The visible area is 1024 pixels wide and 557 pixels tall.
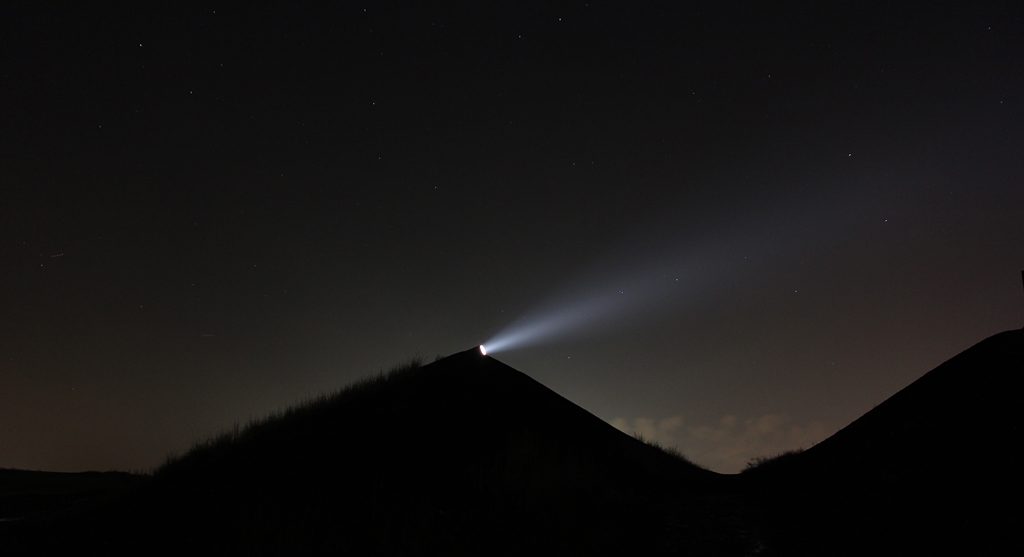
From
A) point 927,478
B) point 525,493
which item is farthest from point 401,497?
point 927,478

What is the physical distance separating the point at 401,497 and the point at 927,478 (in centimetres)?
812

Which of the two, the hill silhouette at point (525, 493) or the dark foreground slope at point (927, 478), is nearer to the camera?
the dark foreground slope at point (927, 478)

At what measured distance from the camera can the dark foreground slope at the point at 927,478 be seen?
258 inches

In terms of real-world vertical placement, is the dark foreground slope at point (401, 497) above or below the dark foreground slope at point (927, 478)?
above

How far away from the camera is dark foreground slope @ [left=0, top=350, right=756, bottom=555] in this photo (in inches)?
271

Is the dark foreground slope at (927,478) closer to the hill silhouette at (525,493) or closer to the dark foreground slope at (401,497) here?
the hill silhouette at (525,493)

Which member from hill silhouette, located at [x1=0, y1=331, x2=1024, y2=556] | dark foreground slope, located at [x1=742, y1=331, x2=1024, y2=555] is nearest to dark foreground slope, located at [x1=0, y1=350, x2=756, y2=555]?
hill silhouette, located at [x1=0, y1=331, x2=1024, y2=556]

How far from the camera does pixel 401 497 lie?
8.23 meters

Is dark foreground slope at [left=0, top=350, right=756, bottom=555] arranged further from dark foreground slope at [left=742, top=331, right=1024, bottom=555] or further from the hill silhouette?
dark foreground slope at [left=742, top=331, right=1024, bottom=555]

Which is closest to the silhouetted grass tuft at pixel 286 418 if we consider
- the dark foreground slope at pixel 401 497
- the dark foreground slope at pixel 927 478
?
the dark foreground slope at pixel 401 497

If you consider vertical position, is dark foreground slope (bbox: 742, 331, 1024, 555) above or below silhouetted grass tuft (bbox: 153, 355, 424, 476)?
below

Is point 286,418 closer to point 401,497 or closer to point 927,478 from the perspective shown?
point 401,497

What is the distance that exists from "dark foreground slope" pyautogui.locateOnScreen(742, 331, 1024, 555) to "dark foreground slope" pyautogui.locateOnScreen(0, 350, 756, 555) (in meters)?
1.31

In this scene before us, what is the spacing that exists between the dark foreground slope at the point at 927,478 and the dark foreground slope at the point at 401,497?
1.31 meters
